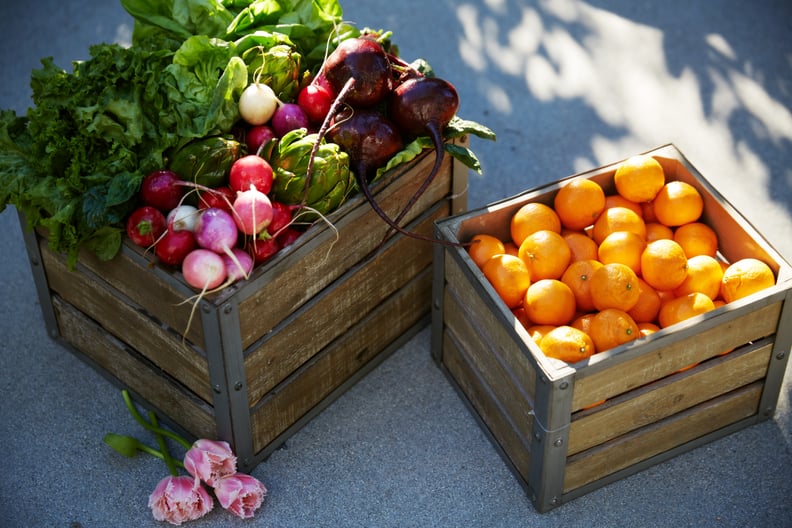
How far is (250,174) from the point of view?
8.12ft

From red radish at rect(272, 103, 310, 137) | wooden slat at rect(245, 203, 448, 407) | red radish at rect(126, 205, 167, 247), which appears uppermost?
red radish at rect(272, 103, 310, 137)

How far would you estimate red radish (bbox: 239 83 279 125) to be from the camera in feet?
8.63

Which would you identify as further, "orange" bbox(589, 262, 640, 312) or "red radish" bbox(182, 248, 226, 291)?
"orange" bbox(589, 262, 640, 312)

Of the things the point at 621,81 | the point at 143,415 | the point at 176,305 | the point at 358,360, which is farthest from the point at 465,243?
the point at 621,81

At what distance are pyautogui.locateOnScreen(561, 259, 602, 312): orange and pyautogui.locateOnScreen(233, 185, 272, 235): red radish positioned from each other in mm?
788

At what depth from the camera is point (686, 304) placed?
8.19 feet

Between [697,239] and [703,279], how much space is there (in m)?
0.17

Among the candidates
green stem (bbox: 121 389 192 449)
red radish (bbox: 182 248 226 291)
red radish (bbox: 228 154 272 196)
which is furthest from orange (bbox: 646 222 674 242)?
green stem (bbox: 121 389 192 449)

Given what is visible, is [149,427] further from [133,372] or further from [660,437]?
[660,437]

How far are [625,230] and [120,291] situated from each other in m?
1.33

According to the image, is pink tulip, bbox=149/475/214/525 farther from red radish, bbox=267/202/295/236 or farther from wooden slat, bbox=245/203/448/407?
red radish, bbox=267/202/295/236

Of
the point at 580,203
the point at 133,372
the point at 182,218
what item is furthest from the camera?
the point at 133,372

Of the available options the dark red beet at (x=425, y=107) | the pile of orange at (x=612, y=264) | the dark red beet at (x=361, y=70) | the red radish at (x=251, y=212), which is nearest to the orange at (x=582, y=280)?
the pile of orange at (x=612, y=264)

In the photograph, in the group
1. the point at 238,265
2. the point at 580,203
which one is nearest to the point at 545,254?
the point at 580,203
